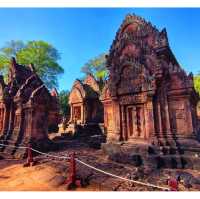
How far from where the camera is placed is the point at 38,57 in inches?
981

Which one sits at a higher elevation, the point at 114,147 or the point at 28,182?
the point at 114,147

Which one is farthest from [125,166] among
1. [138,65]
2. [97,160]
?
[138,65]

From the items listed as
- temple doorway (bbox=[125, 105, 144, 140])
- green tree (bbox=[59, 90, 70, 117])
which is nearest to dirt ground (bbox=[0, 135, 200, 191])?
temple doorway (bbox=[125, 105, 144, 140])

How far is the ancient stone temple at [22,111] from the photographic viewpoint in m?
10.1

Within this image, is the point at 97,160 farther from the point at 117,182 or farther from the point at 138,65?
the point at 138,65

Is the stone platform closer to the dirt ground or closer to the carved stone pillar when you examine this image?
the dirt ground

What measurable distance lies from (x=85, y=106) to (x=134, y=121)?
10450 mm

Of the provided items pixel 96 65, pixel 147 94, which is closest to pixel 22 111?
pixel 147 94

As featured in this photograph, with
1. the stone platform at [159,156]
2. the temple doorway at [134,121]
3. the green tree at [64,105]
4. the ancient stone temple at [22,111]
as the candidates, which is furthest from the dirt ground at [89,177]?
the green tree at [64,105]

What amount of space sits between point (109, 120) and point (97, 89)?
34.2 feet

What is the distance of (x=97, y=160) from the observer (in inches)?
290

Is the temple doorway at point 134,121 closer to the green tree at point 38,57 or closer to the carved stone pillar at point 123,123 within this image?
the carved stone pillar at point 123,123

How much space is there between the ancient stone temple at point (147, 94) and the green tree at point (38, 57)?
17970mm

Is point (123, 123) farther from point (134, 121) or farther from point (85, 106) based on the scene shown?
point (85, 106)
